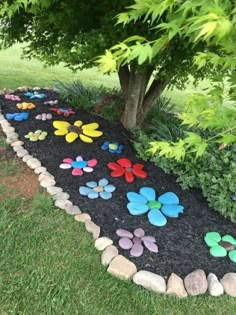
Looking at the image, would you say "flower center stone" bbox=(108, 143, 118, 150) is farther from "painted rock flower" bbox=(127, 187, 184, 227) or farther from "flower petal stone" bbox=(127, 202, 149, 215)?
"flower petal stone" bbox=(127, 202, 149, 215)

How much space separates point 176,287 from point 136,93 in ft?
7.02

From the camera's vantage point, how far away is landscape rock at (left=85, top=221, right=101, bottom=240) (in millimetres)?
2652

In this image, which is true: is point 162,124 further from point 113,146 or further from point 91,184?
point 91,184

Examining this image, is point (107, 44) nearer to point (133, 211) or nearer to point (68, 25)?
point (68, 25)

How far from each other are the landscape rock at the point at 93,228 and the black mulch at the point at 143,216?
39 mm

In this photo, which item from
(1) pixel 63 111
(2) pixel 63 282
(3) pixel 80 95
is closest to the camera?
(2) pixel 63 282

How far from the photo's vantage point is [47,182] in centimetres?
313

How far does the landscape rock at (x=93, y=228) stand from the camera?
2.65 m

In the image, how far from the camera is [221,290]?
2.39 m

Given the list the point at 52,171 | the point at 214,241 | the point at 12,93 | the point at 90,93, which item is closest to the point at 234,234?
the point at 214,241

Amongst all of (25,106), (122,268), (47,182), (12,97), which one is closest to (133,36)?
(122,268)

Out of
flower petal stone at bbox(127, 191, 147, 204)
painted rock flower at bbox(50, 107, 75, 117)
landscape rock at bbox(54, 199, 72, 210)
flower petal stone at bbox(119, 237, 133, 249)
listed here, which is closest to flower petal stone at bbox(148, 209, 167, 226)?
flower petal stone at bbox(127, 191, 147, 204)

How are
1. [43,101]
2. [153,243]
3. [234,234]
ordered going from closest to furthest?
[153,243]
[234,234]
[43,101]

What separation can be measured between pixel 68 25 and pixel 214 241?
2077 mm
